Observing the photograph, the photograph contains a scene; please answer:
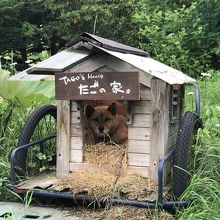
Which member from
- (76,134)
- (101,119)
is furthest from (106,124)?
(76,134)

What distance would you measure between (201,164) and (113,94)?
3.42 feet

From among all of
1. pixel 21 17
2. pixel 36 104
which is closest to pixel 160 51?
pixel 36 104

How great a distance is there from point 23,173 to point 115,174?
3.06 ft

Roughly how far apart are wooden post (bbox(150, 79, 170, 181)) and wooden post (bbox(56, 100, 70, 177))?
0.83 meters

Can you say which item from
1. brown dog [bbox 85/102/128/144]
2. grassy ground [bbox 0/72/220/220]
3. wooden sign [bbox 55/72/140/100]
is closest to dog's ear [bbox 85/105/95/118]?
brown dog [bbox 85/102/128/144]

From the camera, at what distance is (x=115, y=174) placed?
13.4 feet

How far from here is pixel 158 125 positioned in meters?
4.00

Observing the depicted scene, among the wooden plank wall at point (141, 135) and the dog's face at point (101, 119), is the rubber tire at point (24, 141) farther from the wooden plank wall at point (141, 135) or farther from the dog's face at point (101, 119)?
the wooden plank wall at point (141, 135)

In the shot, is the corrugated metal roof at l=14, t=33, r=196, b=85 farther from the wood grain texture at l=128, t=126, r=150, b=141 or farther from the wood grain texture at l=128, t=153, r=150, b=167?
the wood grain texture at l=128, t=153, r=150, b=167

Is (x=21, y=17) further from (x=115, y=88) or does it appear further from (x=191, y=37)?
(x=115, y=88)

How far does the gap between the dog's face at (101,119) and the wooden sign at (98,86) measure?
50 cm

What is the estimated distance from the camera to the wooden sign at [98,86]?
3891mm

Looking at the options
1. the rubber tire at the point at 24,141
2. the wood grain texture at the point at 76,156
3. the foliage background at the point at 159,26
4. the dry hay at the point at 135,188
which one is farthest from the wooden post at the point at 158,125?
the foliage background at the point at 159,26

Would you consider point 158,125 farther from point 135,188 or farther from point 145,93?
point 135,188
